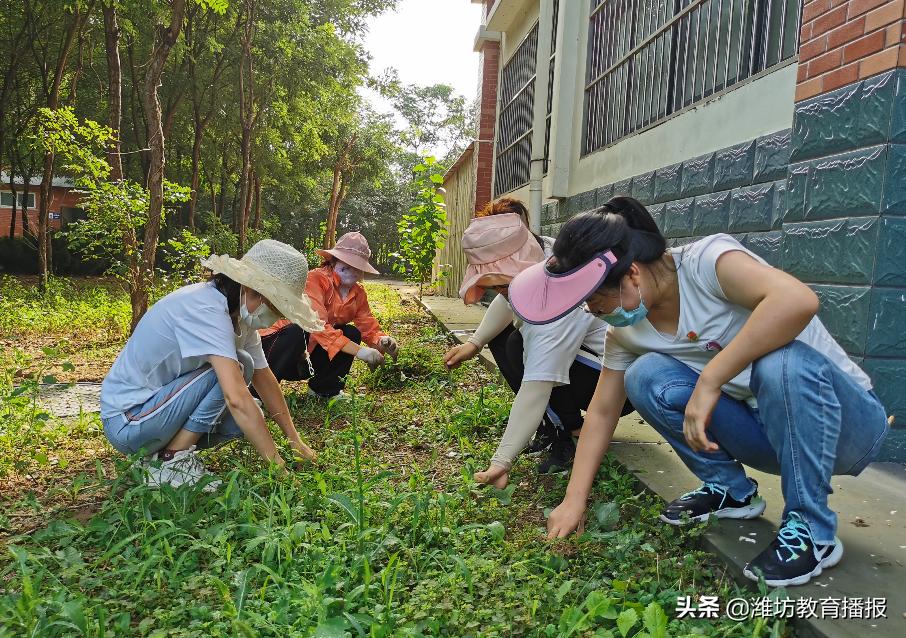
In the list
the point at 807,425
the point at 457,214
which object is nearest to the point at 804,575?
the point at 807,425

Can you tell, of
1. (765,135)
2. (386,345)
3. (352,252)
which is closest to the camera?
(765,135)

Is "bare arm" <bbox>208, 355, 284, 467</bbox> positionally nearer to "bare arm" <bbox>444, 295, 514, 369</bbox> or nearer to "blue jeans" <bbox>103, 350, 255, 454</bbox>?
"blue jeans" <bbox>103, 350, 255, 454</bbox>

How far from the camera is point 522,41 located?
10.5m

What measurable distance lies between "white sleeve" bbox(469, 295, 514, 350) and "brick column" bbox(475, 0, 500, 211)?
9.20 m

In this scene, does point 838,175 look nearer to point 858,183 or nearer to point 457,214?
point 858,183

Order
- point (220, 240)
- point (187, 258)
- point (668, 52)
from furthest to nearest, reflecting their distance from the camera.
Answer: point (220, 240), point (187, 258), point (668, 52)

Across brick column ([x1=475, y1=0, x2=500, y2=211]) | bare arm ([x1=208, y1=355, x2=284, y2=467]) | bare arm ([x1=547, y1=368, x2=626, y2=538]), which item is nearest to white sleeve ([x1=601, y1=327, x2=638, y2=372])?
bare arm ([x1=547, y1=368, x2=626, y2=538])

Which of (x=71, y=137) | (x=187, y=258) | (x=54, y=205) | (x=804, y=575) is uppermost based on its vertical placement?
(x=54, y=205)

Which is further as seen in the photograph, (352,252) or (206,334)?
(352,252)

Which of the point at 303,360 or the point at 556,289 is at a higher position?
the point at 556,289

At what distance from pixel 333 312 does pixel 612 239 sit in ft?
9.45

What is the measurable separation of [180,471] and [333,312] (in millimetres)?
1844

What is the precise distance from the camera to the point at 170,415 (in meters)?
2.92

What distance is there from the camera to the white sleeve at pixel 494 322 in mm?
3466
